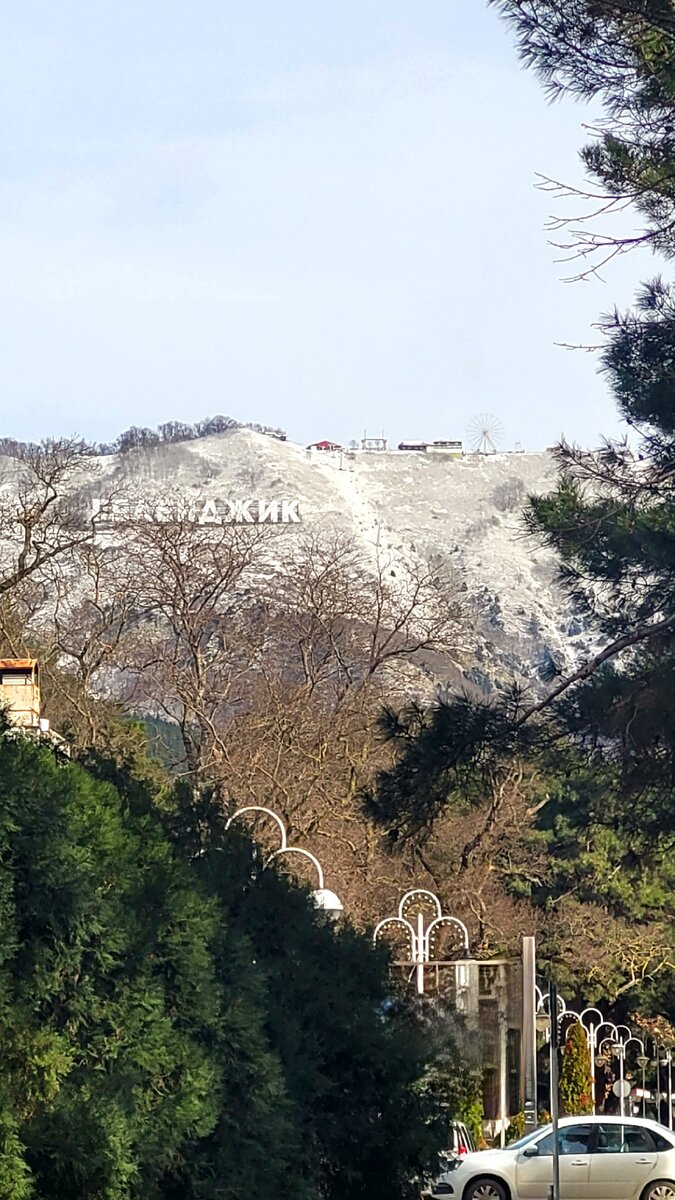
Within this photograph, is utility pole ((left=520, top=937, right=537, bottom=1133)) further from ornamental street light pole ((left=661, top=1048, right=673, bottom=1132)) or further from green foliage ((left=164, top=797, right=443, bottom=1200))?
ornamental street light pole ((left=661, top=1048, right=673, bottom=1132))

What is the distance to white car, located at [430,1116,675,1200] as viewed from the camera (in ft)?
71.7

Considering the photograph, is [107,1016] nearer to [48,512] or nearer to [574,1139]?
[574,1139]

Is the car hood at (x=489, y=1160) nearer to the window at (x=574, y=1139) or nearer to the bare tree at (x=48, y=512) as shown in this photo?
the window at (x=574, y=1139)

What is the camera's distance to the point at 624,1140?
22.8 meters

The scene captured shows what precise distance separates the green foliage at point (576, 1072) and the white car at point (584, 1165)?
23.5m

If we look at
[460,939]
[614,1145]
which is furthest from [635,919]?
[614,1145]

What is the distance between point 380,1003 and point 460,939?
2730cm

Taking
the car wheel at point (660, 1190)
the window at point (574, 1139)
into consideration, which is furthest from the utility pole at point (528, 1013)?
the car wheel at point (660, 1190)

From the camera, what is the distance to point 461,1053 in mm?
9180

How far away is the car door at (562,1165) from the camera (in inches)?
862

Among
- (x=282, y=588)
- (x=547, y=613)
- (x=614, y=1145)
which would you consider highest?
(x=547, y=613)

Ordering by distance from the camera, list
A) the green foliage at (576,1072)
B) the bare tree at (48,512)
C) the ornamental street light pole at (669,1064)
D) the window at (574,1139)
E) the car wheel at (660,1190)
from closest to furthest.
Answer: the car wheel at (660,1190)
the window at (574,1139)
the bare tree at (48,512)
the green foliage at (576,1072)
the ornamental street light pole at (669,1064)

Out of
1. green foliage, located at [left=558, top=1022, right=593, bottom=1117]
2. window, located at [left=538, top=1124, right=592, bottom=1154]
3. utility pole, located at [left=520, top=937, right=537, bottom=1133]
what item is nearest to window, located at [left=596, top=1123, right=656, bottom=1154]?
window, located at [left=538, top=1124, right=592, bottom=1154]

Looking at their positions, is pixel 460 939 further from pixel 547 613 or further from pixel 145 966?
pixel 547 613
